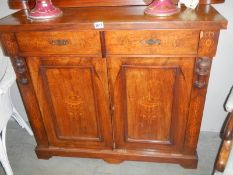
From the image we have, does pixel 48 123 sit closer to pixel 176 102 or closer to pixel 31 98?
pixel 31 98

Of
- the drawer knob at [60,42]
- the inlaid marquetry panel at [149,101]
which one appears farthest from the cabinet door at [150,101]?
the drawer knob at [60,42]

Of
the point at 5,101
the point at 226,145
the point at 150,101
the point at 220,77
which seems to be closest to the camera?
the point at 226,145

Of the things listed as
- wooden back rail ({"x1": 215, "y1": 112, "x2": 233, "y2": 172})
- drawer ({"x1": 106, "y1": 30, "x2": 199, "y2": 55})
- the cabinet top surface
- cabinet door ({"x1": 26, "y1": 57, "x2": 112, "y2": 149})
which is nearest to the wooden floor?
cabinet door ({"x1": 26, "y1": 57, "x2": 112, "y2": 149})

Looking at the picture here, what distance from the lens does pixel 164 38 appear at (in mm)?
1135

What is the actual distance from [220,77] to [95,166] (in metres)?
1.08

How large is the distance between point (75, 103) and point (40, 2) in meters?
0.59

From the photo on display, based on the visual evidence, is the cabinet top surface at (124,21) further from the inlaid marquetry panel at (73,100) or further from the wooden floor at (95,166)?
the wooden floor at (95,166)

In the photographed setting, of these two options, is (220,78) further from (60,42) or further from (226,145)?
(60,42)

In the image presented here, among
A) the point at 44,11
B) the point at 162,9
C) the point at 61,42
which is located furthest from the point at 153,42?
the point at 44,11

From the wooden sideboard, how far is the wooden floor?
75mm

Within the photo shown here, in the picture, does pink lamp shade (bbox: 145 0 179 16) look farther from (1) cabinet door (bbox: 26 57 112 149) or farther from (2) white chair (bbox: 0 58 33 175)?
(2) white chair (bbox: 0 58 33 175)

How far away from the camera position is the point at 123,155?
159 centimetres

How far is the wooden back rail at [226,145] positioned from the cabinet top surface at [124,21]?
17.5 inches

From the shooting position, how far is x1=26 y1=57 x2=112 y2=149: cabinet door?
130cm
